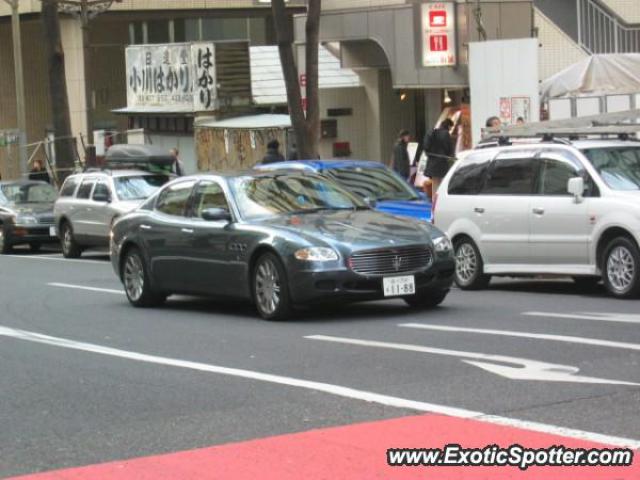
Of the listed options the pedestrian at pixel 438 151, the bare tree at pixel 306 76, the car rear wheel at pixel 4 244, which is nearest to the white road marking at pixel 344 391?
the pedestrian at pixel 438 151

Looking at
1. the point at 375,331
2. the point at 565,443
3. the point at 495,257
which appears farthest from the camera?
the point at 495,257

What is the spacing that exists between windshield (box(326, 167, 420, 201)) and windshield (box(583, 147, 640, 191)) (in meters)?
4.29

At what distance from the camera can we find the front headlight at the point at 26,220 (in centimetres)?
2942

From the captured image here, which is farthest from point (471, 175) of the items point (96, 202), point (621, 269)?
point (96, 202)

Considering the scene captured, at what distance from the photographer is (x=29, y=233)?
29.3m

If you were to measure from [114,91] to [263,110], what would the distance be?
55.1 feet

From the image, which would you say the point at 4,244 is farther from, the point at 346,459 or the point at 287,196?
the point at 346,459

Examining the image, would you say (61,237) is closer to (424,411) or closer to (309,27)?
(309,27)

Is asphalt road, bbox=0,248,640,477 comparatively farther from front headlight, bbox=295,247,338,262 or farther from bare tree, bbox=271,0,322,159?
bare tree, bbox=271,0,322,159

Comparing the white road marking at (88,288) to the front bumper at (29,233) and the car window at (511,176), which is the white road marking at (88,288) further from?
the front bumper at (29,233)

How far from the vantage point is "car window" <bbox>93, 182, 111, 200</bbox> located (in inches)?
1026

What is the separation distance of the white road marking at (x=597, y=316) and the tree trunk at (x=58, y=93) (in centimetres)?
2341

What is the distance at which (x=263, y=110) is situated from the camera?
3744 cm

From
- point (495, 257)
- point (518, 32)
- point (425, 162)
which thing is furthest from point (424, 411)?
point (518, 32)
